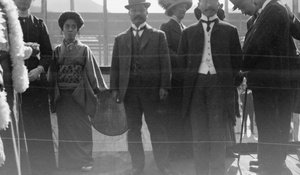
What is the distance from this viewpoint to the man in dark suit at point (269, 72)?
3.60 m

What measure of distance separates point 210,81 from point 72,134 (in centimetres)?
138

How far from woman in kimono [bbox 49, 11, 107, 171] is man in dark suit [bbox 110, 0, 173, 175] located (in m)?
0.27

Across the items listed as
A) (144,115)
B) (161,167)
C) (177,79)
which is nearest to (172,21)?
(177,79)

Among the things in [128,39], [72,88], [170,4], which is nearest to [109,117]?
[72,88]

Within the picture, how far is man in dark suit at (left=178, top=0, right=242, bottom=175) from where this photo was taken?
3.82m

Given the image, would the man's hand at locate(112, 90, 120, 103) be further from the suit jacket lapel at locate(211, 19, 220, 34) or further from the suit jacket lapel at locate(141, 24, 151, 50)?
the suit jacket lapel at locate(211, 19, 220, 34)

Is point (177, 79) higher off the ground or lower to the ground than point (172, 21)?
lower

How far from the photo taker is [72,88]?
433 centimetres

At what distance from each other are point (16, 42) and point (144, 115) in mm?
1437

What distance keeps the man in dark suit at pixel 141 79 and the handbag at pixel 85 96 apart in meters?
0.25

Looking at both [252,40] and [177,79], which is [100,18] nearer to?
[177,79]

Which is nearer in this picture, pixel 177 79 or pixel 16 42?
pixel 16 42

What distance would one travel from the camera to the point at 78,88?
4.33 meters

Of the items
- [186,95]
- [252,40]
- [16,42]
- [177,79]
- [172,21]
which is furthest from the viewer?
[172,21]
